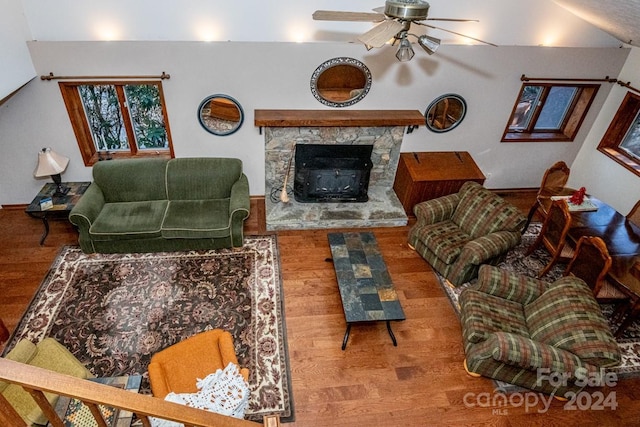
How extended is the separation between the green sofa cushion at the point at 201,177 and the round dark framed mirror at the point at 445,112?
2.77 m

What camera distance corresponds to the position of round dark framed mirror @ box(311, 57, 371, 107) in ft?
15.5

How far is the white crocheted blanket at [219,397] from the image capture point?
7.69 ft

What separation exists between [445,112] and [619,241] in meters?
2.64

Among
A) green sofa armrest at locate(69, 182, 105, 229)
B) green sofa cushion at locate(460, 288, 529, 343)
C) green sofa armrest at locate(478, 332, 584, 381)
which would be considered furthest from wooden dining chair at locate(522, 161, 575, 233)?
green sofa armrest at locate(69, 182, 105, 229)

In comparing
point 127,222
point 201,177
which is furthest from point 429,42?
point 127,222

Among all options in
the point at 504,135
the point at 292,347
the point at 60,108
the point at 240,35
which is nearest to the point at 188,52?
the point at 240,35

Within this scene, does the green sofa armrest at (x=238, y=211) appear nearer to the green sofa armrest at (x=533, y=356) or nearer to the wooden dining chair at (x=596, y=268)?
the green sofa armrest at (x=533, y=356)

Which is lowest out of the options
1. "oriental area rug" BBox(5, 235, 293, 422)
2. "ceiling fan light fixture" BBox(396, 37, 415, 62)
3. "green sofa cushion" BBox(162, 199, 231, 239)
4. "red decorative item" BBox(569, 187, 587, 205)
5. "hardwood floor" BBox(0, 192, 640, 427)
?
"oriental area rug" BBox(5, 235, 293, 422)

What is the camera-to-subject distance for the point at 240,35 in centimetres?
442

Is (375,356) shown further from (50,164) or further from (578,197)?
(50,164)

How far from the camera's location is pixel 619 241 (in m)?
3.99

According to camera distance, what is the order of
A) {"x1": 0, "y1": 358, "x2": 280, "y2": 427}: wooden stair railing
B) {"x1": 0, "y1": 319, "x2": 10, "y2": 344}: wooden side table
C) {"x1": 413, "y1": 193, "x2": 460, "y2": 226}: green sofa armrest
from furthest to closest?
{"x1": 413, "y1": 193, "x2": 460, "y2": 226}: green sofa armrest → {"x1": 0, "y1": 319, "x2": 10, "y2": 344}: wooden side table → {"x1": 0, "y1": 358, "x2": 280, "y2": 427}: wooden stair railing

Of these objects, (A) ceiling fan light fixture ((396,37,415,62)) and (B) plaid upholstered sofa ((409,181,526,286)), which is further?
(B) plaid upholstered sofa ((409,181,526,286))

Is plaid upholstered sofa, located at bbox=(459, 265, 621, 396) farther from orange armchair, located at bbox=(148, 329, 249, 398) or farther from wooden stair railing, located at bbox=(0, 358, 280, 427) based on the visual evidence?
wooden stair railing, located at bbox=(0, 358, 280, 427)
